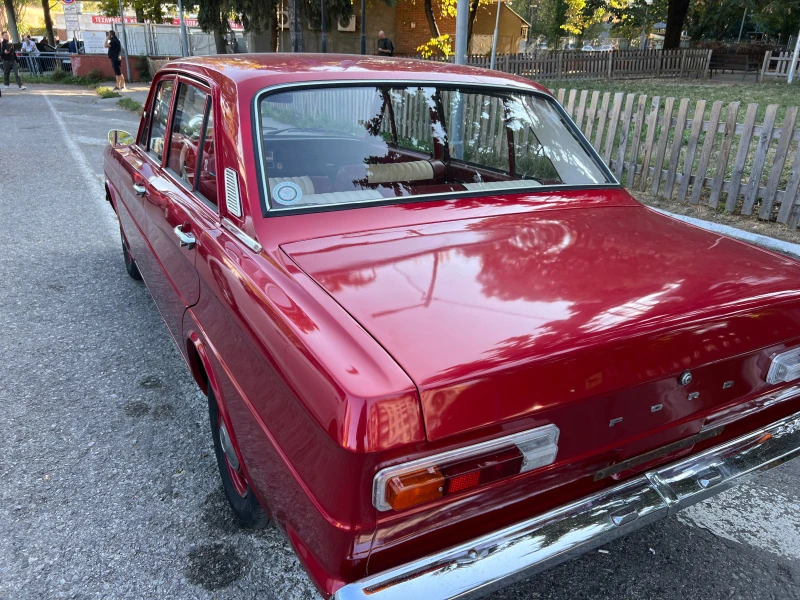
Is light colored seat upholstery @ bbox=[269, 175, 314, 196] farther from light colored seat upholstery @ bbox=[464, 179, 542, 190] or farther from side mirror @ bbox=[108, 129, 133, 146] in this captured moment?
side mirror @ bbox=[108, 129, 133, 146]

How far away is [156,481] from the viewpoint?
2701mm

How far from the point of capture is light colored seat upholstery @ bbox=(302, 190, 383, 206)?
2.26 meters

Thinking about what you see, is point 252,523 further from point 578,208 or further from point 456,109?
point 456,109

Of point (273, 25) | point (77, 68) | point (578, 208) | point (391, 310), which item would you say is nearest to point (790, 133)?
point (578, 208)

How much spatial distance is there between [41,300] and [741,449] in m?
4.59

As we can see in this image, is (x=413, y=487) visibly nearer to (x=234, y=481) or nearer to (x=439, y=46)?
(x=234, y=481)

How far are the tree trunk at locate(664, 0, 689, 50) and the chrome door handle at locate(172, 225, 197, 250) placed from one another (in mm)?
29787

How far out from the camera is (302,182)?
232cm

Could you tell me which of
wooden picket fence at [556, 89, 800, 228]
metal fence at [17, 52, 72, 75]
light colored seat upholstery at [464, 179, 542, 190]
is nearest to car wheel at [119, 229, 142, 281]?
light colored seat upholstery at [464, 179, 542, 190]

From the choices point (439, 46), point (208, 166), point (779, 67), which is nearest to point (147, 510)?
point (208, 166)

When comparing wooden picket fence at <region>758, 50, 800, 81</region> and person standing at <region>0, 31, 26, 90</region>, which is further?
wooden picket fence at <region>758, 50, 800, 81</region>

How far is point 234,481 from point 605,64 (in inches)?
961

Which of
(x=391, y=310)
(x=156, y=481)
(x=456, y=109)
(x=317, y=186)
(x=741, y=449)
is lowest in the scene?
(x=156, y=481)

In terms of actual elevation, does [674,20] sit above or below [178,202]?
above
